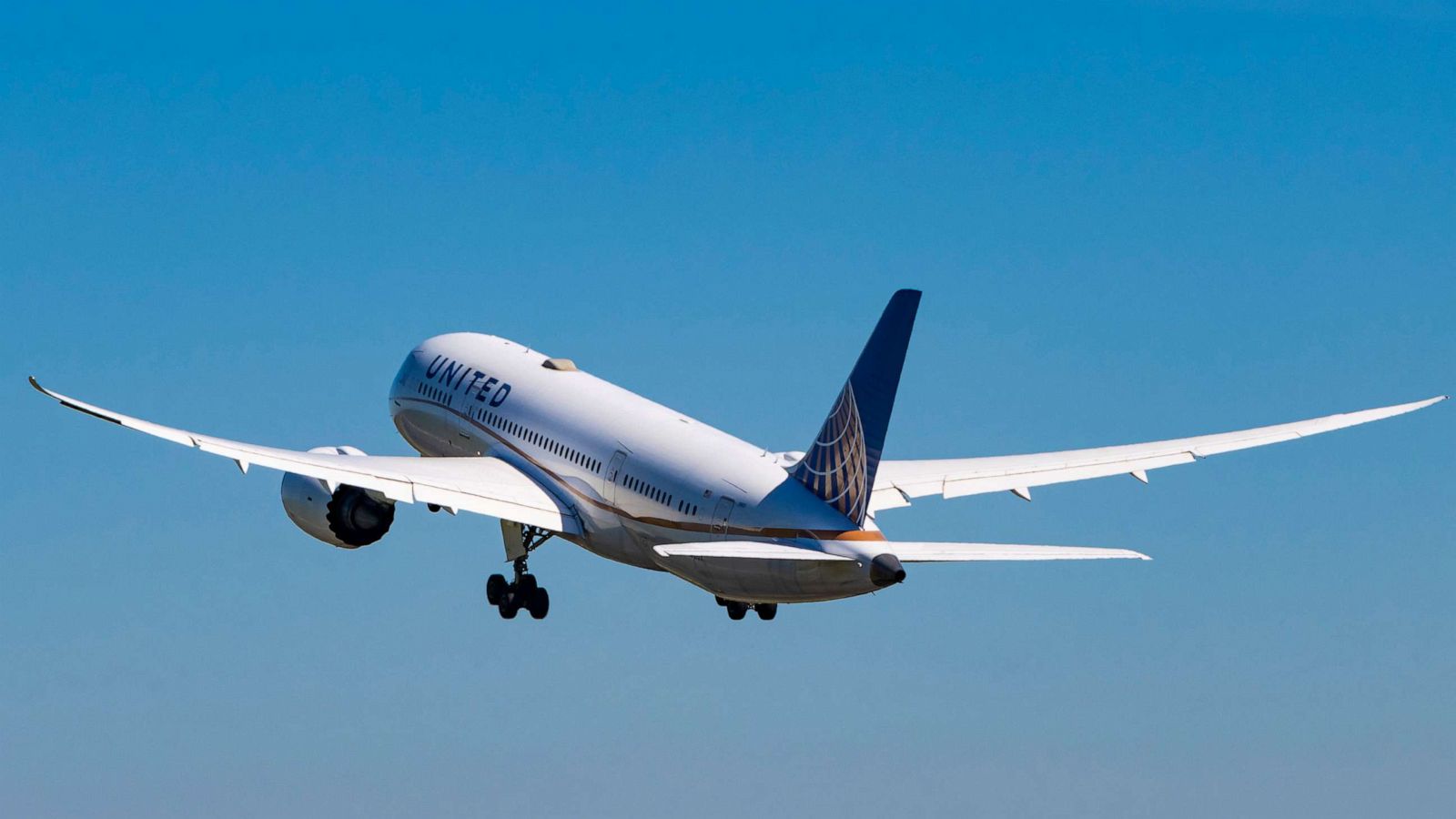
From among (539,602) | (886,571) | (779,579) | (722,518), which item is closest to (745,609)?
(539,602)

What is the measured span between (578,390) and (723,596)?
36.3 ft

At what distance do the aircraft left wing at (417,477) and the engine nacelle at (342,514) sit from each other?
3.40ft

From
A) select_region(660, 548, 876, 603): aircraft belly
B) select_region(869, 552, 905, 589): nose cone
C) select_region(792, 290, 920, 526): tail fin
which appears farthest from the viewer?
select_region(792, 290, 920, 526): tail fin

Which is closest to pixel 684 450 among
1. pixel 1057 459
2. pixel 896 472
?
pixel 896 472

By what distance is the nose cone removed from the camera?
42125 millimetres

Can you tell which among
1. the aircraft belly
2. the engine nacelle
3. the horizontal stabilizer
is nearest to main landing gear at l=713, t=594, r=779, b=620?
the aircraft belly

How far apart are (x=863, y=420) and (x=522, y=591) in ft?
44.6

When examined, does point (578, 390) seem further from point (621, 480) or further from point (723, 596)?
point (723, 596)

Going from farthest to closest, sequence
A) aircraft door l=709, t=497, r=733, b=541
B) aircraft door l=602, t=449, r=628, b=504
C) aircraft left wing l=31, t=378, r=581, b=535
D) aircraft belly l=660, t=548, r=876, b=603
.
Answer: aircraft door l=602, t=449, r=628, b=504, aircraft left wing l=31, t=378, r=581, b=535, aircraft door l=709, t=497, r=733, b=541, aircraft belly l=660, t=548, r=876, b=603

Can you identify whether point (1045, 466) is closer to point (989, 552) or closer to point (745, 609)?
point (745, 609)

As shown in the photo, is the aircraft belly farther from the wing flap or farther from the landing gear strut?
the landing gear strut

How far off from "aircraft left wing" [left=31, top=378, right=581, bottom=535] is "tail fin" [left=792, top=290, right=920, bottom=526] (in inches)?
375

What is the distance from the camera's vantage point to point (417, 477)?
168ft

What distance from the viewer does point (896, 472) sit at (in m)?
53.6
